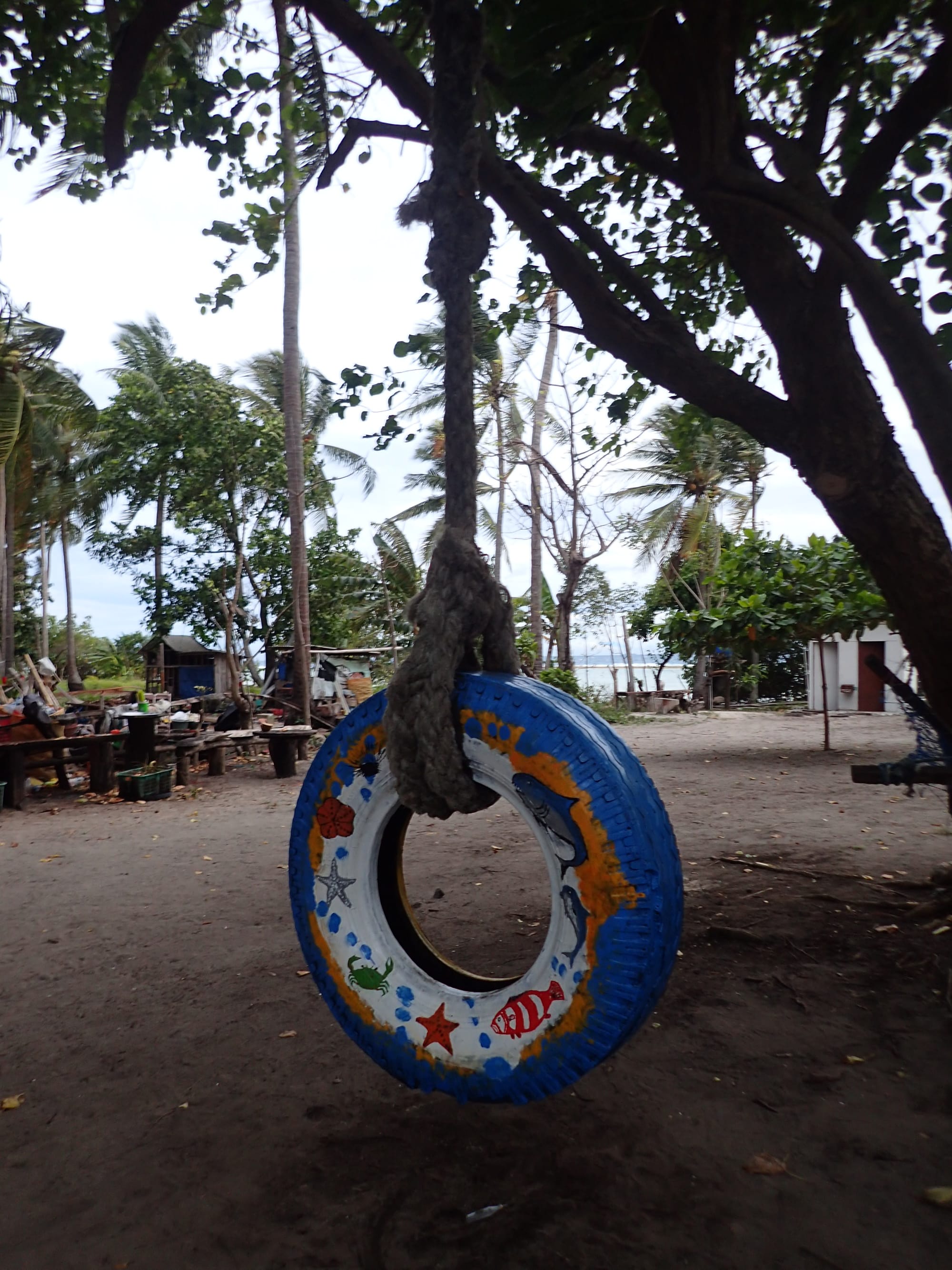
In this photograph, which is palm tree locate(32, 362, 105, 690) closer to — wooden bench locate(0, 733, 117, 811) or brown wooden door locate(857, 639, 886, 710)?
wooden bench locate(0, 733, 117, 811)

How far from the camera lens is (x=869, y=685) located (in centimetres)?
1988

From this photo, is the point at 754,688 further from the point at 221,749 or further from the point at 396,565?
the point at 221,749

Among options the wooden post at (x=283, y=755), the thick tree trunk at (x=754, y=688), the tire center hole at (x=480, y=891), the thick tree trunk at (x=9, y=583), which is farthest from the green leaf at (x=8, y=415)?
the thick tree trunk at (x=754, y=688)

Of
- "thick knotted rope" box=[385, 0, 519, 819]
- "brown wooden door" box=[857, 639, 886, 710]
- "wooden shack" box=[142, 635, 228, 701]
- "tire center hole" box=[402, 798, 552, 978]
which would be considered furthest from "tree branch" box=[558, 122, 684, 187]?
"wooden shack" box=[142, 635, 228, 701]

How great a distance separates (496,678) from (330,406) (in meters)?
3.24

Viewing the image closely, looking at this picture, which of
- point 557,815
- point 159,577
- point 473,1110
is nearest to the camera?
point 557,815

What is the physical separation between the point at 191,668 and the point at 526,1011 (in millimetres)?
24532

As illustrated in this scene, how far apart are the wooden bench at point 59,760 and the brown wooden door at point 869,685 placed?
16510mm

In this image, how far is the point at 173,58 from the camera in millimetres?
3914

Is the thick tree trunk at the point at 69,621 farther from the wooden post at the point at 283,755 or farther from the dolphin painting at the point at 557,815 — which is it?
the dolphin painting at the point at 557,815

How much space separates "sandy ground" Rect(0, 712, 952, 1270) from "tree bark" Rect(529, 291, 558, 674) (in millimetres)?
13303

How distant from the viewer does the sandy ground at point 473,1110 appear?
5.73ft

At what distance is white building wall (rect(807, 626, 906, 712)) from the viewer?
66.1 feet

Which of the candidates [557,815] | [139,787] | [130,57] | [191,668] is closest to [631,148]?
[130,57]
